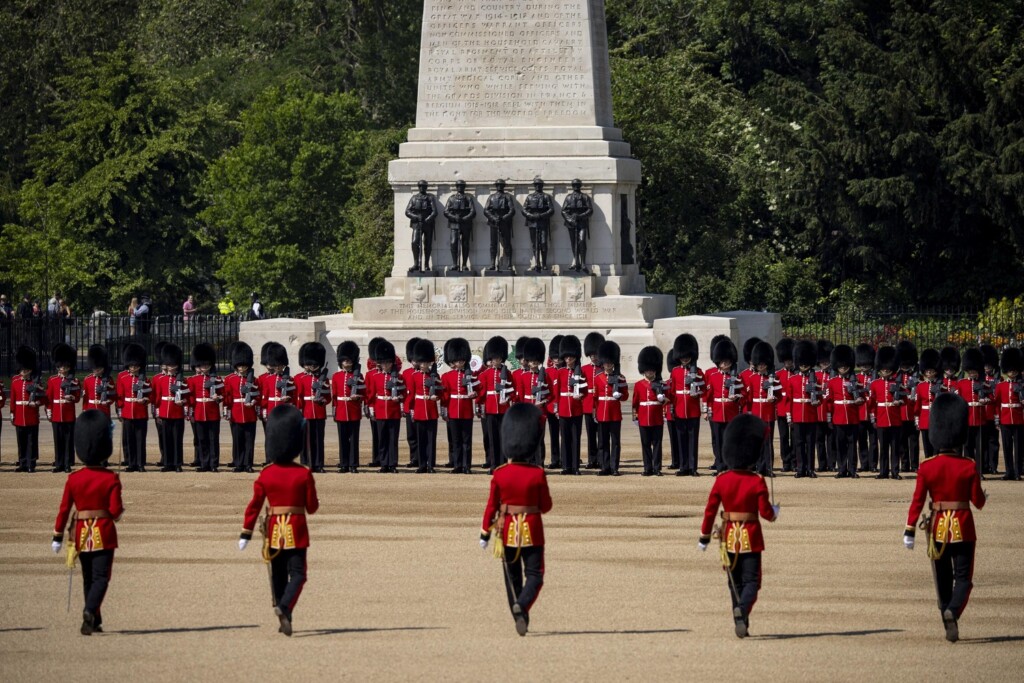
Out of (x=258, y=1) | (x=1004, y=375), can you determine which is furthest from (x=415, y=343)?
(x=258, y=1)

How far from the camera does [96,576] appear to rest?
41.6ft

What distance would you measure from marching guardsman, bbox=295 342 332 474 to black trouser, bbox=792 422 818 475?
4947 mm

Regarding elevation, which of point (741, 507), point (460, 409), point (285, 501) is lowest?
point (741, 507)

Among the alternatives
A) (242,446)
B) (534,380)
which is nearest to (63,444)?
(242,446)

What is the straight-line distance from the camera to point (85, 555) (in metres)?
12.8

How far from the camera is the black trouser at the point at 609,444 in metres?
21.8

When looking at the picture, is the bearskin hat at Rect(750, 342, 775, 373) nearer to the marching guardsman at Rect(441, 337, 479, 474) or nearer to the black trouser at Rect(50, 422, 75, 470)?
the marching guardsman at Rect(441, 337, 479, 474)

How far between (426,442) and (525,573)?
960 cm

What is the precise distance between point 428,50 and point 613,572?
1893 cm

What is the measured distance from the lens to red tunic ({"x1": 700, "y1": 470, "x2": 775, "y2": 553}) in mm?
12570

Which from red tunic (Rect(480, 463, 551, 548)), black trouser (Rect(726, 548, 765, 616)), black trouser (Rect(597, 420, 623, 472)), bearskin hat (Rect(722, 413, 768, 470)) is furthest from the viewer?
black trouser (Rect(597, 420, 623, 472))

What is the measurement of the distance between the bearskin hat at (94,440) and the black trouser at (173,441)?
29.6ft

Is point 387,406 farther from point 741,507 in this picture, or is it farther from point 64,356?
point 741,507

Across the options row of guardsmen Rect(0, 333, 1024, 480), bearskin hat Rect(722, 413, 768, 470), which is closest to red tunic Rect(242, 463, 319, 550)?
bearskin hat Rect(722, 413, 768, 470)
